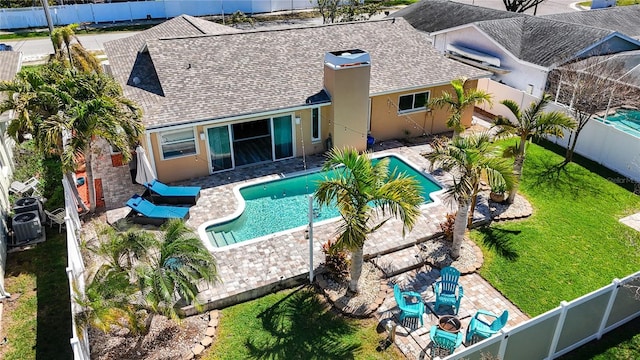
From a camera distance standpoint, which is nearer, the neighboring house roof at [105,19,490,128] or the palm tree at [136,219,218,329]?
the palm tree at [136,219,218,329]

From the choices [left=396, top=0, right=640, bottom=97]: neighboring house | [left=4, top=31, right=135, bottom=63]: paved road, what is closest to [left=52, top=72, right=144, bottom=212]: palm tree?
[left=396, top=0, right=640, bottom=97]: neighboring house

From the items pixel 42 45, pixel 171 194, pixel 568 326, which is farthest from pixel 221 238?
pixel 42 45

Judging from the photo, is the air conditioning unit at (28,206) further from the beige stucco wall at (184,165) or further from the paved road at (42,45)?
the paved road at (42,45)

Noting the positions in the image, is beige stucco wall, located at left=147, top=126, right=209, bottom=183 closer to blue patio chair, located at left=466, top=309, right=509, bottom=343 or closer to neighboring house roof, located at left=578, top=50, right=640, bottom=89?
blue patio chair, located at left=466, top=309, right=509, bottom=343

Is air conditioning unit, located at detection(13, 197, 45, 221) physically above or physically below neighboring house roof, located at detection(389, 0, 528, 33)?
below

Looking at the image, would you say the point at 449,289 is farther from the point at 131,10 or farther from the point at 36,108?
the point at 131,10

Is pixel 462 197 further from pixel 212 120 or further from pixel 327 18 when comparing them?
pixel 327 18

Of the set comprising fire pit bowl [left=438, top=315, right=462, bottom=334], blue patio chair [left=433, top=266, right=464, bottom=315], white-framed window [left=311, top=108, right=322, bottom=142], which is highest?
white-framed window [left=311, top=108, right=322, bottom=142]
